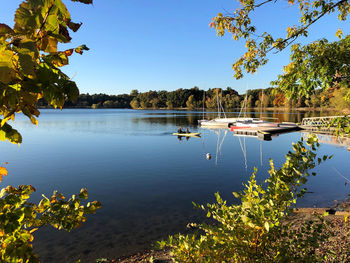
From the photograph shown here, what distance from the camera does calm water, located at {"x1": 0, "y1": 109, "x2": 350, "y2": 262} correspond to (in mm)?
10273

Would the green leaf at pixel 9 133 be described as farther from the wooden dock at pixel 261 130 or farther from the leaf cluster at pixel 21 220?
the wooden dock at pixel 261 130

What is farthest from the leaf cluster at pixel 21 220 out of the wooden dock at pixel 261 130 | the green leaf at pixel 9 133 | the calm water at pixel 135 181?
the wooden dock at pixel 261 130

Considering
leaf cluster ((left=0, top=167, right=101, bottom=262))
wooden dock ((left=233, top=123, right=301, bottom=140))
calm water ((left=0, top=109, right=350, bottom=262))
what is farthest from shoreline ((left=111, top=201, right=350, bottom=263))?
wooden dock ((left=233, top=123, right=301, bottom=140))

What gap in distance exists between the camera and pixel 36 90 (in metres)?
1.28

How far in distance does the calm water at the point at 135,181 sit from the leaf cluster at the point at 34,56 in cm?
961

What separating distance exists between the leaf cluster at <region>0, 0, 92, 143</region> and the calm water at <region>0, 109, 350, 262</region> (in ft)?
31.5

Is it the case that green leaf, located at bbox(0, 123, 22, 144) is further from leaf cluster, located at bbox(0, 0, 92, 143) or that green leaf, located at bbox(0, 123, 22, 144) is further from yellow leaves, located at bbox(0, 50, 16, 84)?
yellow leaves, located at bbox(0, 50, 16, 84)

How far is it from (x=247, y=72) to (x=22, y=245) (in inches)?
279

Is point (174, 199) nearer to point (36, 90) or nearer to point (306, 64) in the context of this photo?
point (306, 64)

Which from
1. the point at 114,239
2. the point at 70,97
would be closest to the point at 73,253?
the point at 114,239

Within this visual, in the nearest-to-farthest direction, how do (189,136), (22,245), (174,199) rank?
(22,245)
(174,199)
(189,136)

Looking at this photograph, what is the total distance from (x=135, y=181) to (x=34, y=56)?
1911 cm

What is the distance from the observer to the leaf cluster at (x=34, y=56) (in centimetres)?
105

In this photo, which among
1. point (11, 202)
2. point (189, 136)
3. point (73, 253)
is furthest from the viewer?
point (189, 136)
